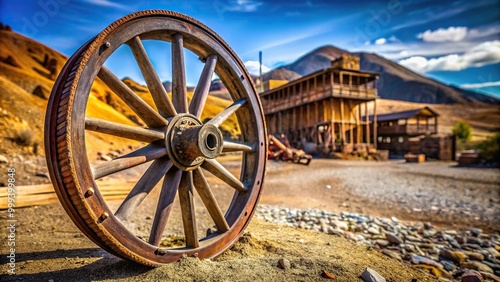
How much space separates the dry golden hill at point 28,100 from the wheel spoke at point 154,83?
9490 mm

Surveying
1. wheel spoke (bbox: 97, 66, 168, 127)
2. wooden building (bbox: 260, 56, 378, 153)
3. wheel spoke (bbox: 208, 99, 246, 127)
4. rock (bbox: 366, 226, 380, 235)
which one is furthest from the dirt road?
wooden building (bbox: 260, 56, 378, 153)

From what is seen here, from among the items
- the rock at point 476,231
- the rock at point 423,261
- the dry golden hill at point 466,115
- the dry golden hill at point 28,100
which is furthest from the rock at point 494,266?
the dry golden hill at point 466,115

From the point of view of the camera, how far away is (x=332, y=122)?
2366 centimetres

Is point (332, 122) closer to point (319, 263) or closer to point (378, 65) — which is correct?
point (319, 263)

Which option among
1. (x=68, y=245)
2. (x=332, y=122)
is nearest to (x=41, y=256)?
(x=68, y=245)

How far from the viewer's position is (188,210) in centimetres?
Result: 239

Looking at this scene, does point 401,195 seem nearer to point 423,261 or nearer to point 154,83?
point 423,261

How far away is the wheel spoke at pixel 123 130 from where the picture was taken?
1.85 meters

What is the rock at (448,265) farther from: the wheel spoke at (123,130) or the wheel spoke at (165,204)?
the wheel spoke at (123,130)

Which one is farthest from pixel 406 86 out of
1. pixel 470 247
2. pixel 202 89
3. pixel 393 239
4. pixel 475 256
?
pixel 202 89

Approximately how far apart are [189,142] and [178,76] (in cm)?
63

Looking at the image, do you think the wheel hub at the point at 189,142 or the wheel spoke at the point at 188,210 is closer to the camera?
the wheel hub at the point at 189,142

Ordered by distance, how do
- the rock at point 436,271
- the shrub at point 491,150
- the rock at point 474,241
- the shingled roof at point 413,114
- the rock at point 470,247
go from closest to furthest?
the rock at point 436,271
the rock at point 470,247
the rock at point 474,241
the shrub at point 491,150
the shingled roof at point 413,114

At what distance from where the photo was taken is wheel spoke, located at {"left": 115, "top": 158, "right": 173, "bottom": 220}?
1.93m
